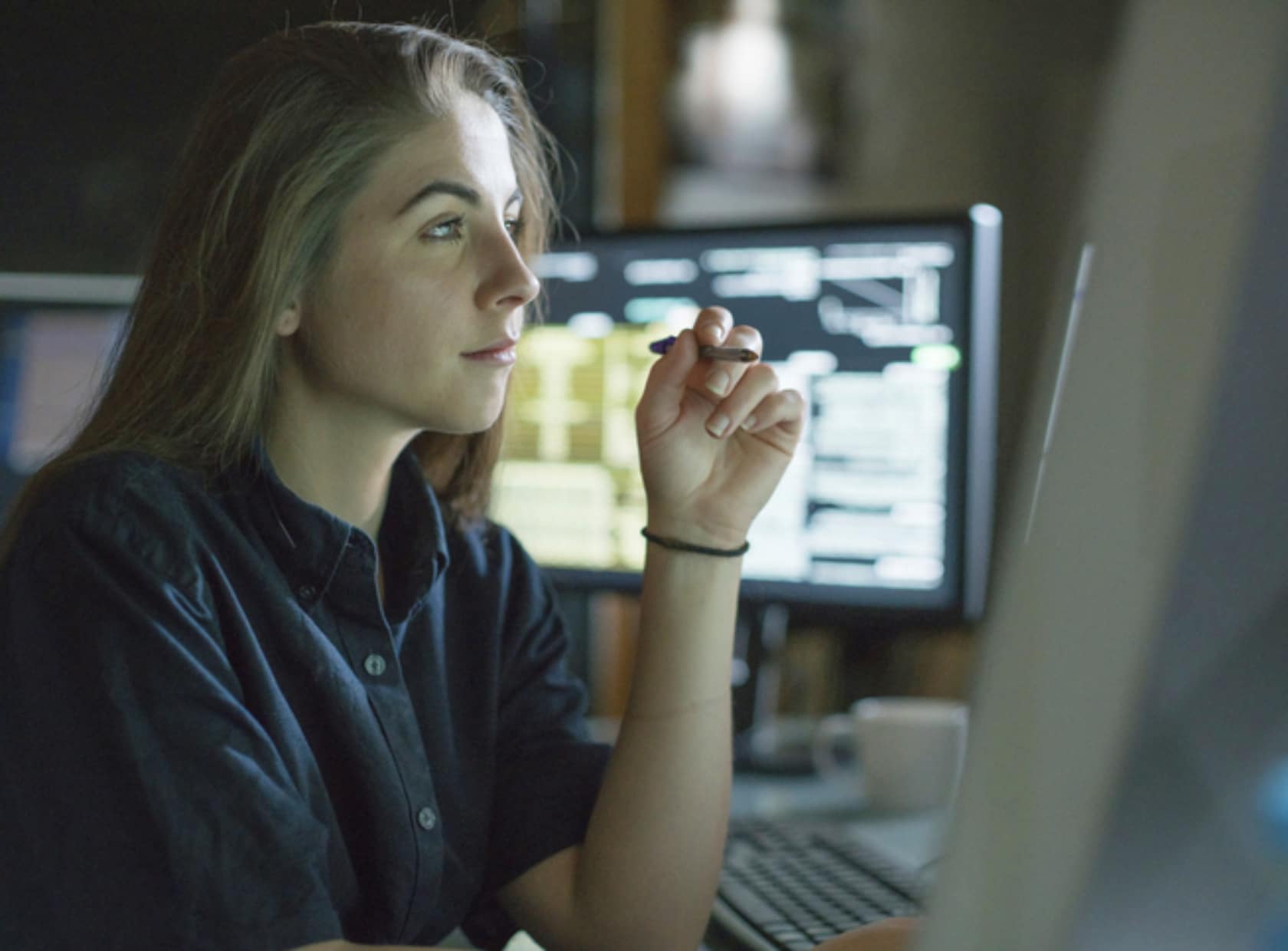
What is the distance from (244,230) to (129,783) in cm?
36

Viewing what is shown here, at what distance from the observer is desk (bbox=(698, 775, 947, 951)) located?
3.58ft

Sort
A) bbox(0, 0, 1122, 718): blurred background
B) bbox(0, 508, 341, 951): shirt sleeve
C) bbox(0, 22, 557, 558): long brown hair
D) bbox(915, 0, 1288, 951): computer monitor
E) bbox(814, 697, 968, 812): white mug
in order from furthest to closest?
bbox(814, 697, 968, 812): white mug → bbox(0, 0, 1122, 718): blurred background → bbox(0, 22, 557, 558): long brown hair → bbox(0, 508, 341, 951): shirt sleeve → bbox(915, 0, 1288, 951): computer monitor

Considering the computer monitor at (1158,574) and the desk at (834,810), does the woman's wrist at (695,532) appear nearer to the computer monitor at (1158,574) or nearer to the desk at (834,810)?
the desk at (834,810)

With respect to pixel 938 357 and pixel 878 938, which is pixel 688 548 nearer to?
pixel 878 938

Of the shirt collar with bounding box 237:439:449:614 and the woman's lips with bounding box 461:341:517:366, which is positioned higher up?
the woman's lips with bounding box 461:341:517:366

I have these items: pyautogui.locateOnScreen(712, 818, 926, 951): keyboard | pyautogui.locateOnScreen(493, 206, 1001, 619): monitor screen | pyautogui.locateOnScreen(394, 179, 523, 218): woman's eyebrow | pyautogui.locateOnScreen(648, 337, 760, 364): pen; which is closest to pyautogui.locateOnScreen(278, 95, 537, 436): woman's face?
pyautogui.locateOnScreen(394, 179, 523, 218): woman's eyebrow

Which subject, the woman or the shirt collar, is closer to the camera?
the woman

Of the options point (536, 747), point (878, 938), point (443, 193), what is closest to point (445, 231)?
point (443, 193)

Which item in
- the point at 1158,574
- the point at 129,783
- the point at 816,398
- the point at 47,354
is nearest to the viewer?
the point at 1158,574

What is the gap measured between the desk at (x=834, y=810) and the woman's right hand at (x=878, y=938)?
12.6 inches

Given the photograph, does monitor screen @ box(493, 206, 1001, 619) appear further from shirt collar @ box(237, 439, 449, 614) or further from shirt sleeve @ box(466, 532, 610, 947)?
shirt collar @ box(237, 439, 449, 614)

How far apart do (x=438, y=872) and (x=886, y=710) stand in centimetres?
58

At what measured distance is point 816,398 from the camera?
1286 mm

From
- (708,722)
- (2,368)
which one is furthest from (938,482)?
(2,368)
